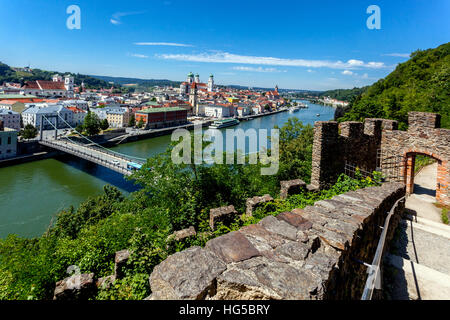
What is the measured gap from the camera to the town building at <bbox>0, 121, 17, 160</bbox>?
26.8 metres

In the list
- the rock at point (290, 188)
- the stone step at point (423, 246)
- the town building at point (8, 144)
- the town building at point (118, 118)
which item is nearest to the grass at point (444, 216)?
the stone step at point (423, 246)

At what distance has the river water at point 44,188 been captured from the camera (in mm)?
15328

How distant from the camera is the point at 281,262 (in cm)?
179

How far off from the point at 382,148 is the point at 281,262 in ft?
21.2

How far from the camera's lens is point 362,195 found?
11.3 feet

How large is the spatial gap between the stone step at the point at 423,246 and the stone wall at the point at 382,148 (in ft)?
5.79

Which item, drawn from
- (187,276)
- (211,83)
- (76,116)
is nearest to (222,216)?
(187,276)

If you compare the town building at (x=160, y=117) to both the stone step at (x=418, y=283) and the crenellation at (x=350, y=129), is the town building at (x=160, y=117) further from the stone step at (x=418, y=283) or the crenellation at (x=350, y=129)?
the stone step at (x=418, y=283)

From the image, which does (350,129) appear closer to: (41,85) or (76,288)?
(76,288)

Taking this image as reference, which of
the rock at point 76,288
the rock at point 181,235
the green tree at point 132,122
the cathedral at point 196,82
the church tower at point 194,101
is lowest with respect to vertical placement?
the rock at point 76,288

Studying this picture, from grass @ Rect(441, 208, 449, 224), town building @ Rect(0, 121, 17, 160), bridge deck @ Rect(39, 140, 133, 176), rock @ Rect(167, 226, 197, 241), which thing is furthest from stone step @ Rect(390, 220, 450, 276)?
town building @ Rect(0, 121, 17, 160)
